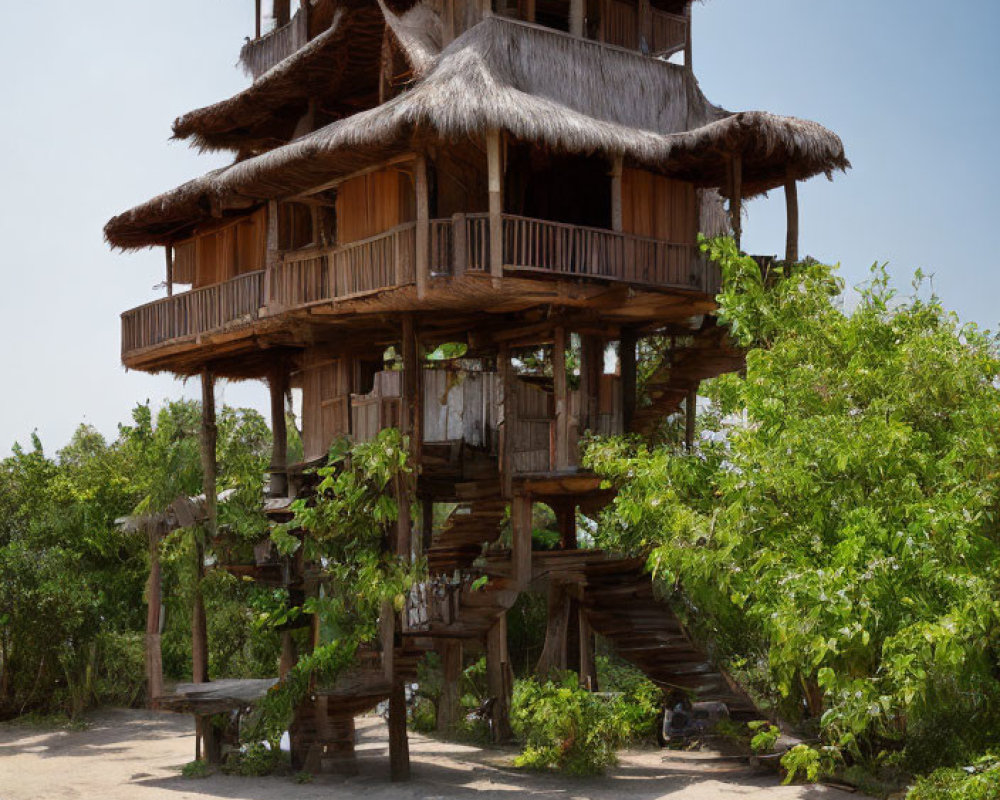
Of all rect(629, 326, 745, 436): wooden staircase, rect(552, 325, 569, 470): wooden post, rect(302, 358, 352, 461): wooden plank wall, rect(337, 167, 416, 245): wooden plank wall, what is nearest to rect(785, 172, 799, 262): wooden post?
rect(629, 326, 745, 436): wooden staircase

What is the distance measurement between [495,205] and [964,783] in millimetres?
9331

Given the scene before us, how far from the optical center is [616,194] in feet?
64.2

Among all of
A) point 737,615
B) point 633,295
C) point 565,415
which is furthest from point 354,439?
point 737,615

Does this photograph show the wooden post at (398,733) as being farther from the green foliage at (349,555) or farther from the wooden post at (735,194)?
the wooden post at (735,194)

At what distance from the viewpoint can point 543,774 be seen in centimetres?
1977

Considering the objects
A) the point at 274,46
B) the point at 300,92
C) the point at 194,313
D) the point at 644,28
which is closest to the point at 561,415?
the point at 194,313

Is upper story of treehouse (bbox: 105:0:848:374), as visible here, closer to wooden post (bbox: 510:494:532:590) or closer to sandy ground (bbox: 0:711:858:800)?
wooden post (bbox: 510:494:532:590)

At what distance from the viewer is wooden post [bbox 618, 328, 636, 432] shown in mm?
21719

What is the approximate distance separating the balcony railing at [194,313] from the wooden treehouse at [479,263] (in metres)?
0.04

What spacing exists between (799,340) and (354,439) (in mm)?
8241

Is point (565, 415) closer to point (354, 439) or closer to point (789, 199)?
point (354, 439)

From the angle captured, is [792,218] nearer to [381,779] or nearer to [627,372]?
[627,372]

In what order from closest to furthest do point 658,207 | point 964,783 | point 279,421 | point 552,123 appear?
1. point 964,783
2. point 552,123
3. point 658,207
4. point 279,421

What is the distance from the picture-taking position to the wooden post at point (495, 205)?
1761 cm
